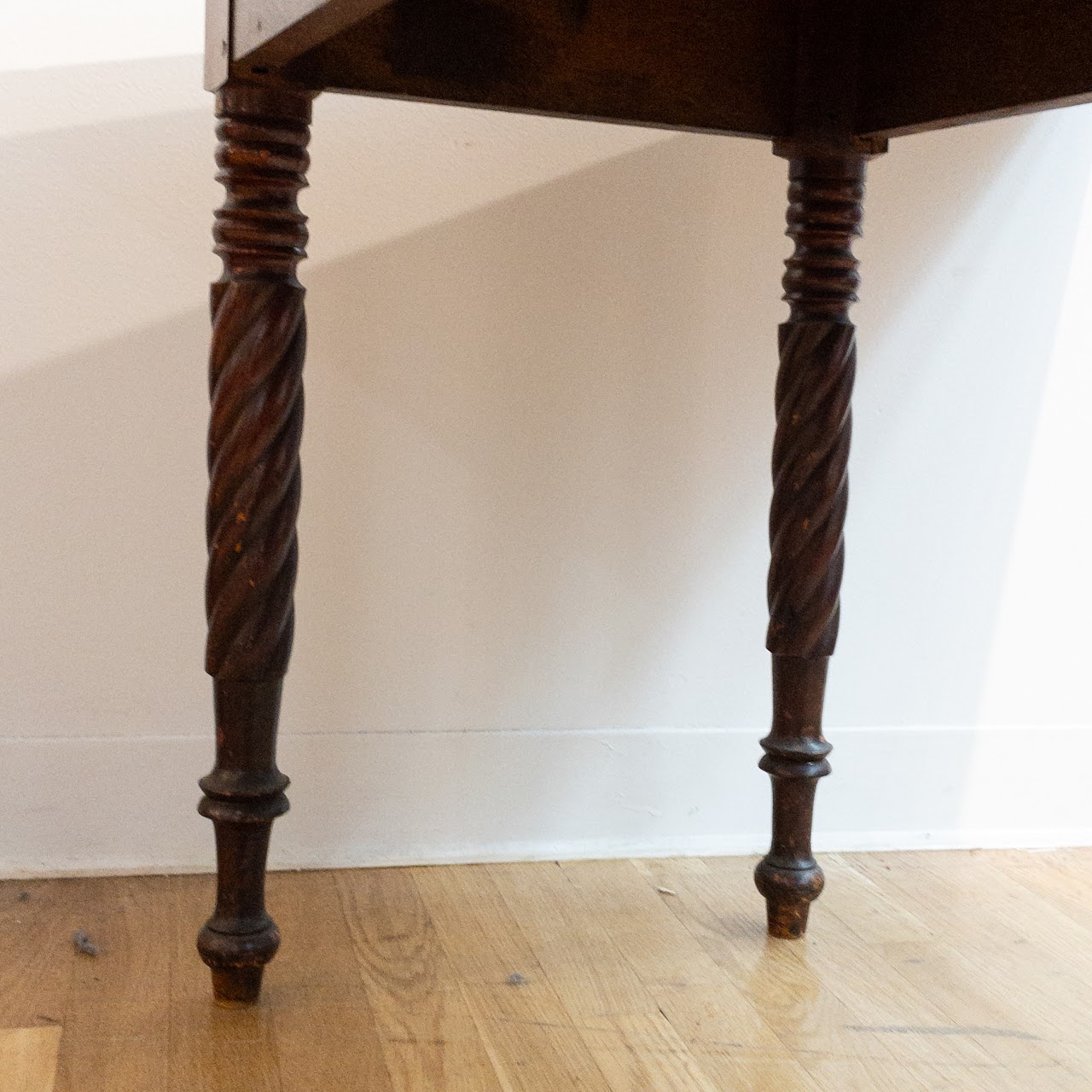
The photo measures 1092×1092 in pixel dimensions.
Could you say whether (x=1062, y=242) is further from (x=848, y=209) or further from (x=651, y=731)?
(x=651, y=731)

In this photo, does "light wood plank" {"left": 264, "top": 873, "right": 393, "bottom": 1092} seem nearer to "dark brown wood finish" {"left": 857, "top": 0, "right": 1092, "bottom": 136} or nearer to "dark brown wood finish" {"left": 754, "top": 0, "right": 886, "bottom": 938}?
"dark brown wood finish" {"left": 754, "top": 0, "right": 886, "bottom": 938}

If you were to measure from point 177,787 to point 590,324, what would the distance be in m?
0.64

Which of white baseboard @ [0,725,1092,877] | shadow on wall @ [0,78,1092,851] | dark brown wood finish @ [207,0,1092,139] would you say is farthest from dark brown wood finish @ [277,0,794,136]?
white baseboard @ [0,725,1092,877]

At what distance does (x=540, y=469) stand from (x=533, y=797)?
1.15 feet

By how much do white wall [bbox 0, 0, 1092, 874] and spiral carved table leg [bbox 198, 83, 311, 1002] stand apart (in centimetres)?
35

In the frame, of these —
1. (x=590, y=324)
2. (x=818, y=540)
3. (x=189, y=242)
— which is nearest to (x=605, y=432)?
(x=590, y=324)

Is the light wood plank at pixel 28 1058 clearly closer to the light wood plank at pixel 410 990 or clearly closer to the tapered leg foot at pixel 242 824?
the tapered leg foot at pixel 242 824

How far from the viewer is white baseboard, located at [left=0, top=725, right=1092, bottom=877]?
1.38 meters

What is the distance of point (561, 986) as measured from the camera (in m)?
1.15

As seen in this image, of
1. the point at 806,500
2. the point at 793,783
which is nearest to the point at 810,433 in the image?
the point at 806,500

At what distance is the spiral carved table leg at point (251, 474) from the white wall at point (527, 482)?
350 mm

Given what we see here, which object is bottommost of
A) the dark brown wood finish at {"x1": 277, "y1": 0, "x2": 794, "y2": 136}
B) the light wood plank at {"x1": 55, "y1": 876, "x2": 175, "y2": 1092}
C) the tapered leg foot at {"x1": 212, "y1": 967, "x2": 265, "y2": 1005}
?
the light wood plank at {"x1": 55, "y1": 876, "x2": 175, "y2": 1092}

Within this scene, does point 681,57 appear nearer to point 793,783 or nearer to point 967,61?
point 967,61

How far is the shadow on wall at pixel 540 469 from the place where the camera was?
4.49 ft
